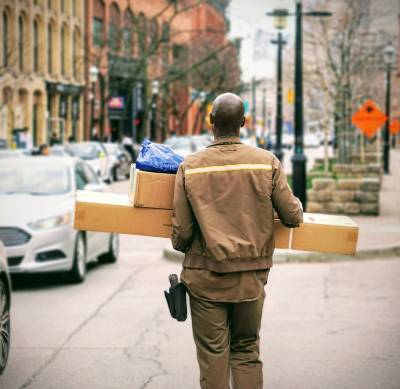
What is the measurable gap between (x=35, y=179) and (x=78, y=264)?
1556mm

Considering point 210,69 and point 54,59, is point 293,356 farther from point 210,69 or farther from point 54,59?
point 210,69

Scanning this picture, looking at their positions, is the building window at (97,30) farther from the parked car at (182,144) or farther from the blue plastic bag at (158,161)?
the blue plastic bag at (158,161)

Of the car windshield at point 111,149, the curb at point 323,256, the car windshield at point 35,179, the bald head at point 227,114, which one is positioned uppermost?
the bald head at point 227,114

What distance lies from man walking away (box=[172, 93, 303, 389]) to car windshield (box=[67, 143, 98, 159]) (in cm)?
3100

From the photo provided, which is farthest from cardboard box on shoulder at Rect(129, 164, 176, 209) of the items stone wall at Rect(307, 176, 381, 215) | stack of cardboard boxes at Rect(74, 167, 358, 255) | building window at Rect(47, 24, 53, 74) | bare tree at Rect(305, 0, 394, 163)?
building window at Rect(47, 24, 53, 74)

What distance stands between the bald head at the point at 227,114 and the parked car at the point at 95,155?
98.9 feet

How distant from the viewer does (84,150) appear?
36.5m

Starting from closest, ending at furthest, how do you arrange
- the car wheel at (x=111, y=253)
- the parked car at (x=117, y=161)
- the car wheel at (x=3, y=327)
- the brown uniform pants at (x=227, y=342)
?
the brown uniform pants at (x=227, y=342), the car wheel at (x=3, y=327), the car wheel at (x=111, y=253), the parked car at (x=117, y=161)

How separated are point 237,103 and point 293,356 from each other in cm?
314

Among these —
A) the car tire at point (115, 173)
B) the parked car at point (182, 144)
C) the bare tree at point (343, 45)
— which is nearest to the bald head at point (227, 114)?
the bare tree at point (343, 45)

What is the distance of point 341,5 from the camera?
35312 millimetres

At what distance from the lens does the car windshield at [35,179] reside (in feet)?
40.3

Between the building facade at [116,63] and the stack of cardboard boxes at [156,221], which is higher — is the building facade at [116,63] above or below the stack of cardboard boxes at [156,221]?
above

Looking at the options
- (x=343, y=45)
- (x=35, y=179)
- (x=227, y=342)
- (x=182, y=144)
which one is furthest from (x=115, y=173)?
(x=227, y=342)
